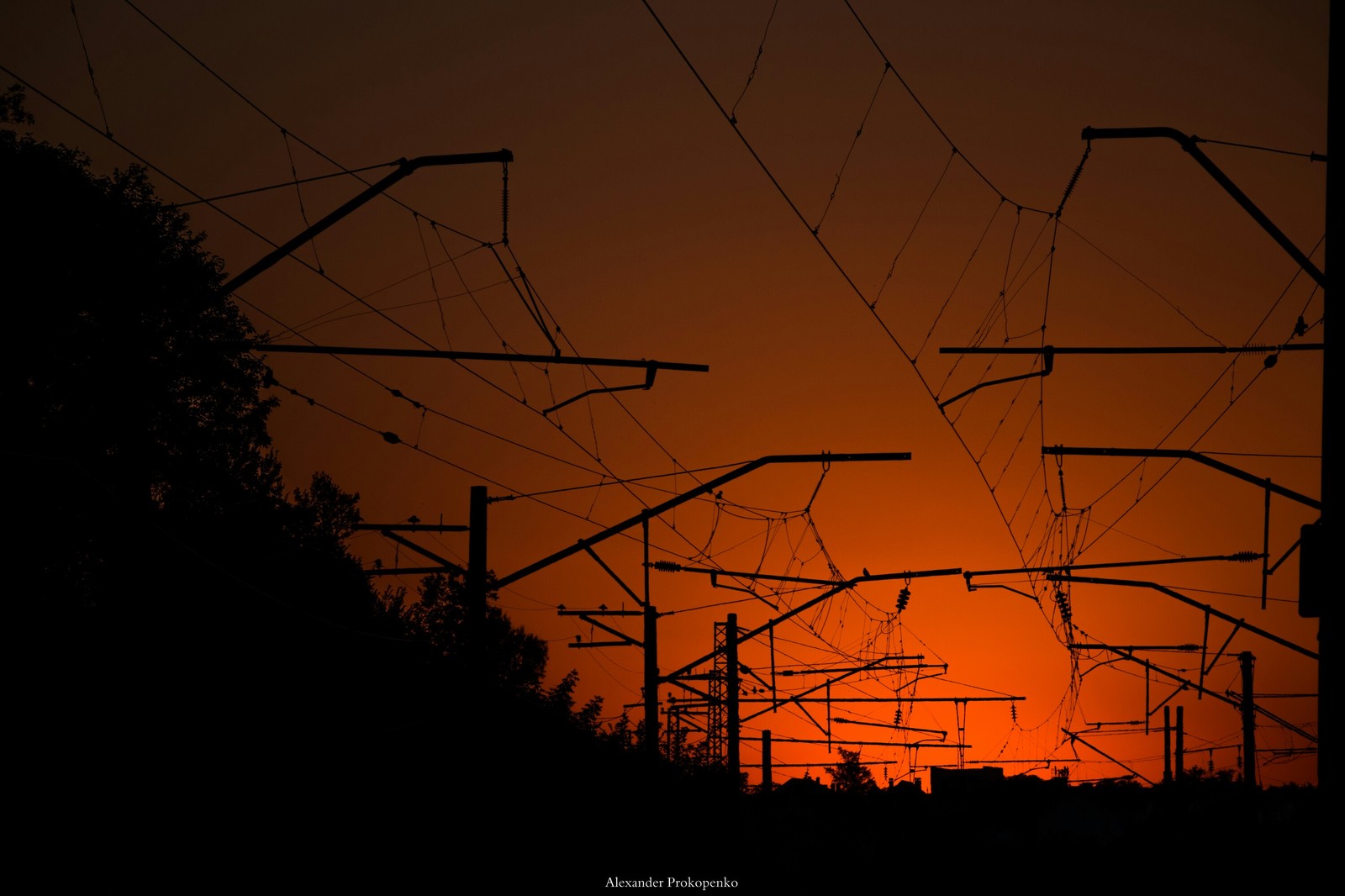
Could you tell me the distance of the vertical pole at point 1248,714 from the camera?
42.3 meters

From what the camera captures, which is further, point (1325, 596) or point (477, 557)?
point (477, 557)

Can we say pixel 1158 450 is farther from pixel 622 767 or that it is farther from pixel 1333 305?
pixel 622 767

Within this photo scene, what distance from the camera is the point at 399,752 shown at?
21.0 meters

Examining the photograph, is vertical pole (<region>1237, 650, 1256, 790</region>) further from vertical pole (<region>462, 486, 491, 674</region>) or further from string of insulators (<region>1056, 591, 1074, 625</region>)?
vertical pole (<region>462, 486, 491, 674</region>)

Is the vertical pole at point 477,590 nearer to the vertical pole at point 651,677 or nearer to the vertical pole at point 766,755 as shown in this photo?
the vertical pole at point 651,677

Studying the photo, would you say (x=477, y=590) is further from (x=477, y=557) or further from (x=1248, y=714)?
(x=1248, y=714)

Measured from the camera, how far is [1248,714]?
42.5 metres

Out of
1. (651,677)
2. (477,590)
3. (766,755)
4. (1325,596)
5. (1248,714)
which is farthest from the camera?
(766,755)

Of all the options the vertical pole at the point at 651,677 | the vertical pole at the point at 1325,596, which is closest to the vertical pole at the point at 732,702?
the vertical pole at the point at 651,677

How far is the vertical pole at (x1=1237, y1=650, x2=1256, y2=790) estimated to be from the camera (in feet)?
139

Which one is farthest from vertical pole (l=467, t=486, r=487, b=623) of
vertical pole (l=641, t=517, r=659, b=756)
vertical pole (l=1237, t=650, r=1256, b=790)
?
vertical pole (l=1237, t=650, r=1256, b=790)

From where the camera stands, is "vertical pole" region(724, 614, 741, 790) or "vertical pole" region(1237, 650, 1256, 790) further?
"vertical pole" region(1237, 650, 1256, 790)

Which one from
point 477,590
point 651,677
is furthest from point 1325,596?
point 651,677

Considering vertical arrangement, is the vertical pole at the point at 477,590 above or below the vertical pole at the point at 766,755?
above
